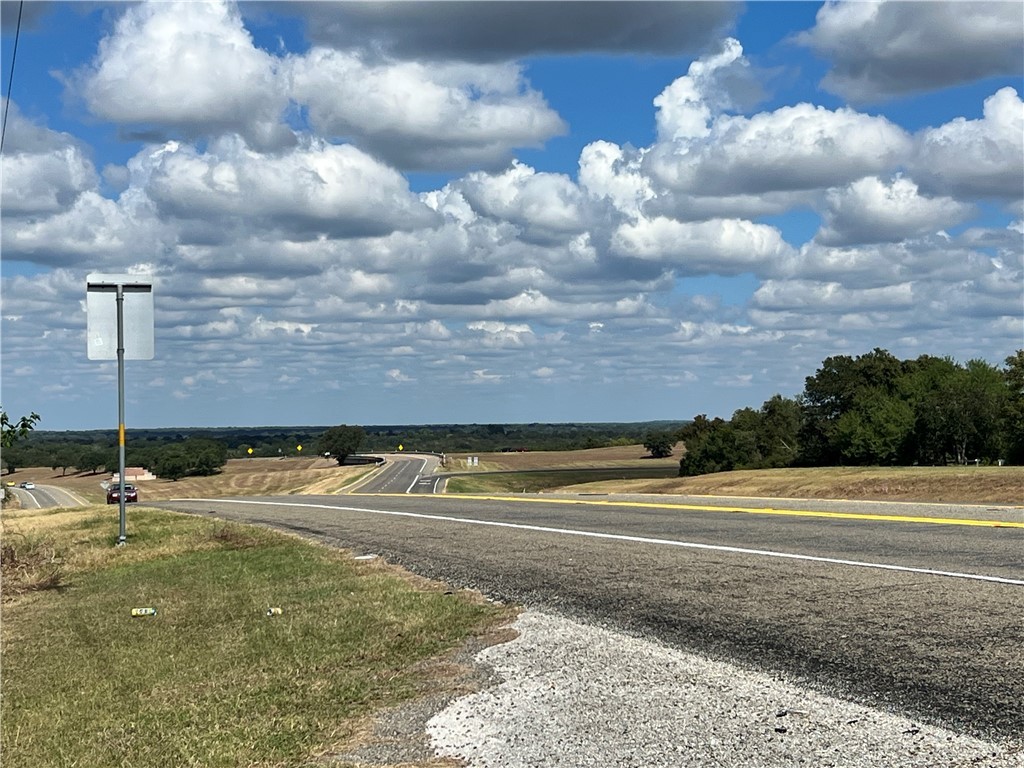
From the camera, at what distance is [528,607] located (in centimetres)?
925

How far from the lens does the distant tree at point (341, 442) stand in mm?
176750

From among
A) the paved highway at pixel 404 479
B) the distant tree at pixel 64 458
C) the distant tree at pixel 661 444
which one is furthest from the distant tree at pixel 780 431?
the distant tree at pixel 64 458

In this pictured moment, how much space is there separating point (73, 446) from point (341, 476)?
314ft

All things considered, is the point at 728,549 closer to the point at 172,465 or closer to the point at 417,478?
the point at 417,478

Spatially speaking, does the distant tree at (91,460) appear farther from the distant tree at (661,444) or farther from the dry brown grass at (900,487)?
the dry brown grass at (900,487)

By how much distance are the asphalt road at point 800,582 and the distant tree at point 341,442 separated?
523 ft

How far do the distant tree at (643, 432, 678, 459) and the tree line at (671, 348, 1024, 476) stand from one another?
49.9 metres

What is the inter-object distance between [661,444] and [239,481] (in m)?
76.4

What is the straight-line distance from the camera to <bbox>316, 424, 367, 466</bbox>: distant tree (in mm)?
176750

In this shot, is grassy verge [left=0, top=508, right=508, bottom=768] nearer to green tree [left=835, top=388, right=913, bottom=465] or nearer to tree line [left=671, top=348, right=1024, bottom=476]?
tree line [left=671, top=348, right=1024, bottom=476]

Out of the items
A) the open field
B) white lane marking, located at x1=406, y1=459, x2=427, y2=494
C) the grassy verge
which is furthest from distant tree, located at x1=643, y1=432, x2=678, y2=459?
the grassy verge

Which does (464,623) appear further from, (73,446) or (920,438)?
(73,446)

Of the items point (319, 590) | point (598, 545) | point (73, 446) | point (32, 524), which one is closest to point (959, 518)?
point (598, 545)

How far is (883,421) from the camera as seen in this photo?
3095 inches
